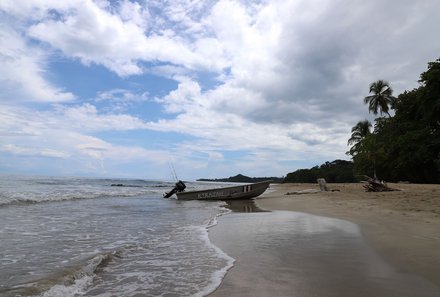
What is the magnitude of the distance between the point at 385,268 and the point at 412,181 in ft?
121

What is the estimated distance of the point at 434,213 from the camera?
9.68 meters

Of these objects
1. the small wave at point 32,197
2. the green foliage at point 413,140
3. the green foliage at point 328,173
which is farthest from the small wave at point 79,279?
the green foliage at point 328,173

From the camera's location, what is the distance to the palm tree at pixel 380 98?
154ft

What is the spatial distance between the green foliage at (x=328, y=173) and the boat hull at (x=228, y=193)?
→ 48.4 m

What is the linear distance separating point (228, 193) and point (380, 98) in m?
32.4

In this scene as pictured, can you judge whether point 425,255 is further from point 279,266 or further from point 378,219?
point 378,219

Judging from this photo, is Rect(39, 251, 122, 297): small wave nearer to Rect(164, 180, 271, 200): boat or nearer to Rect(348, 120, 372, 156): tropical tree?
Rect(164, 180, 271, 200): boat

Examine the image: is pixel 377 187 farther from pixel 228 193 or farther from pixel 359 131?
pixel 359 131

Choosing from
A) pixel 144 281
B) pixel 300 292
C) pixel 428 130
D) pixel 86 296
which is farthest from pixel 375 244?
pixel 428 130

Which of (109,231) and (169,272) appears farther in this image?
(109,231)

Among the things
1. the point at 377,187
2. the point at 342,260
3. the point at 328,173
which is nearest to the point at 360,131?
the point at 328,173

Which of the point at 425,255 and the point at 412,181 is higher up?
the point at 412,181

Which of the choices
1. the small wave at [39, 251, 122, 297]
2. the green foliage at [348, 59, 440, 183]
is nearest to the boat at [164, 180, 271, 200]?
the green foliage at [348, 59, 440, 183]

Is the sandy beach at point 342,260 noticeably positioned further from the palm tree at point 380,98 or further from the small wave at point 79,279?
the palm tree at point 380,98
